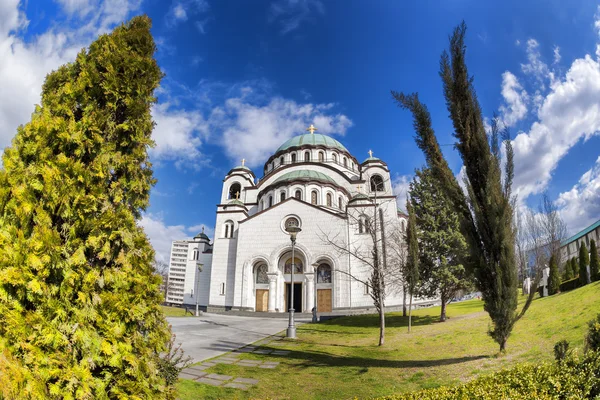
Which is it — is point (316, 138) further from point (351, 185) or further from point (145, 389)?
point (145, 389)

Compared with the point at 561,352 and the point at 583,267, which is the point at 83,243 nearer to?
the point at 561,352

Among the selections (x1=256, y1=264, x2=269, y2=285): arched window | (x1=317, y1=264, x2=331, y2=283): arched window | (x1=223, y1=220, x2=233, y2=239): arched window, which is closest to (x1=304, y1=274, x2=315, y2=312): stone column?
(x1=317, y1=264, x2=331, y2=283): arched window

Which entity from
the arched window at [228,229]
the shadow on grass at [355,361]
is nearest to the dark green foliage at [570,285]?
the shadow on grass at [355,361]

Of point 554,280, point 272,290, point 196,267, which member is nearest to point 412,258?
point 554,280

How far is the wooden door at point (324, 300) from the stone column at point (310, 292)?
0.62 meters

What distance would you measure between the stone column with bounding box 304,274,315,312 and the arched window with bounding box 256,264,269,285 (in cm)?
378

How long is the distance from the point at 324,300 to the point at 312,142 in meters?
19.7

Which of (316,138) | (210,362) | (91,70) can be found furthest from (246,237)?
(91,70)

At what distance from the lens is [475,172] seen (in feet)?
21.5

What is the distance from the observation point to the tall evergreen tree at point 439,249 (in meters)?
15.1

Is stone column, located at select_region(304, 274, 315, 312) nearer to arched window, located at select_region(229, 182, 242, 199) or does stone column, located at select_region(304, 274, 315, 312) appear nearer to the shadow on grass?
arched window, located at select_region(229, 182, 242, 199)

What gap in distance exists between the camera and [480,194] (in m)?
6.43

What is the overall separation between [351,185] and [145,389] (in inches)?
1289

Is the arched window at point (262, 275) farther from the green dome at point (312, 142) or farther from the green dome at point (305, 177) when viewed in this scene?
the green dome at point (312, 142)
